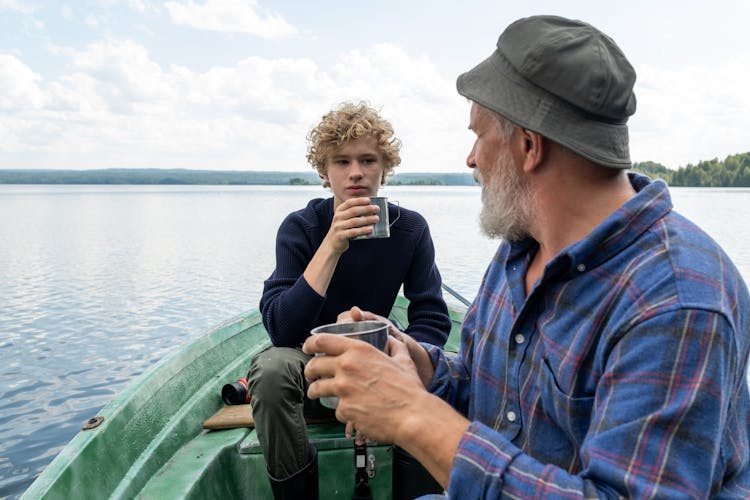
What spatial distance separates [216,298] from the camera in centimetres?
1574

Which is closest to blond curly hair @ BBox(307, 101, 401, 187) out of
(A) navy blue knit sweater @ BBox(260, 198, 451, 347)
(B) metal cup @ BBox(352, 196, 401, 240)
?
(A) navy blue knit sweater @ BBox(260, 198, 451, 347)

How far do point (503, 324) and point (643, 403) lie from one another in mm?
630

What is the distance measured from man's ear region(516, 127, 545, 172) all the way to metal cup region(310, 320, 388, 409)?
61 centimetres

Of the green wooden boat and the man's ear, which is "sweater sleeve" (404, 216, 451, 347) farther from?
the man's ear

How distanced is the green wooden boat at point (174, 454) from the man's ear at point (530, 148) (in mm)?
1874

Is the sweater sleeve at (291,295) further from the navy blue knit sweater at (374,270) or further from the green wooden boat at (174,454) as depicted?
the green wooden boat at (174,454)

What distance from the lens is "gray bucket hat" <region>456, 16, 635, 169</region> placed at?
1.44 meters

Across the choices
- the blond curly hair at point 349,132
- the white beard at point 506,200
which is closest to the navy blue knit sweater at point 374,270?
the blond curly hair at point 349,132

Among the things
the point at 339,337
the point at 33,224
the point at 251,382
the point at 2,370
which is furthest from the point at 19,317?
the point at 33,224

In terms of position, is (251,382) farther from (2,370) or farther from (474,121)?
(2,370)

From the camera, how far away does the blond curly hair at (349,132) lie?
3.50 metres

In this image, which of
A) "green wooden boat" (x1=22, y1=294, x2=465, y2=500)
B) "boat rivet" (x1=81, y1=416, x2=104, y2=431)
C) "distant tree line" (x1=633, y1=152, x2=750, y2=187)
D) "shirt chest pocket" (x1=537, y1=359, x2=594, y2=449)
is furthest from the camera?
"distant tree line" (x1=633, y1=152, x2=750, y2=187)

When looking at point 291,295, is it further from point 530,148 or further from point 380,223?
point 530,148

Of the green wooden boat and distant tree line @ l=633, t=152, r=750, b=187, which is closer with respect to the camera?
the green wooden boat
